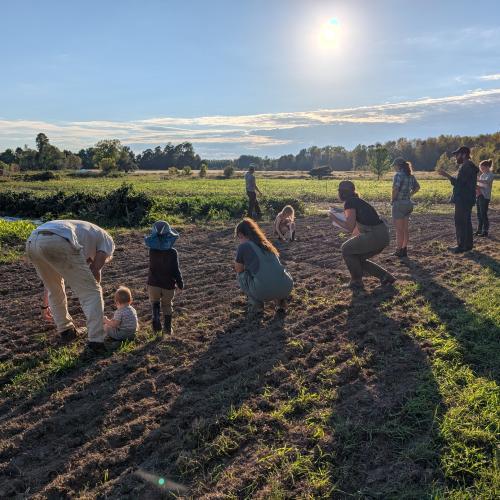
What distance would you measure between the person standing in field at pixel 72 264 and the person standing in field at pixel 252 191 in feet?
31.5

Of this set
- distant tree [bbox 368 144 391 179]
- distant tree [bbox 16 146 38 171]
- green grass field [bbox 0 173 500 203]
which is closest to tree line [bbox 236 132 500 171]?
distant tree [bbox 368 144 391 179]

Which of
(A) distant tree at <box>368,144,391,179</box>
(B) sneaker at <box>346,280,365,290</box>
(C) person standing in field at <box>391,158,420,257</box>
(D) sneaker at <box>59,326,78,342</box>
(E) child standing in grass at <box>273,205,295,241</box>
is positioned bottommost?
(D) sneaker at <box>59,326,78,342</box>

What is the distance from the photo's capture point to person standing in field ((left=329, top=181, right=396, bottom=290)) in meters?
7.09

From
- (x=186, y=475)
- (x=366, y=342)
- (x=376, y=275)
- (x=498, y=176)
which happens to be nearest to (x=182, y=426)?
(x=186, y=475)

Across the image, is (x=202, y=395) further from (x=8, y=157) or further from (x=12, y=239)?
(x=8, y=157)

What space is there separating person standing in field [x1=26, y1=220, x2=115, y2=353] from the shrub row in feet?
30.7

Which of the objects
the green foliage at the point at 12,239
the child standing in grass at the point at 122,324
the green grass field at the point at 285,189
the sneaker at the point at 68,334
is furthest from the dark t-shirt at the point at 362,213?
the green grass field at the point at 285,189

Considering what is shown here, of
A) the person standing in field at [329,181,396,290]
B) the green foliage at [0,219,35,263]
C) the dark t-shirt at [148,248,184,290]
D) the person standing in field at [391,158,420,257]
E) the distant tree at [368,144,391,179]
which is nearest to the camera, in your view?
the dark t-shirt at [148,248,184,290]

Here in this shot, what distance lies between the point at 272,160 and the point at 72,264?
13222cm

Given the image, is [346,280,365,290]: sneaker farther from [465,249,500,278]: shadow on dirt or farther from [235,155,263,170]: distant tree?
[235,155,263,170]: distant tree

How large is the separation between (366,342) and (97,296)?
2.87m

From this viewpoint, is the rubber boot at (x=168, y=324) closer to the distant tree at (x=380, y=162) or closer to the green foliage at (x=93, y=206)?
the green foliage at (x=93, y=206)

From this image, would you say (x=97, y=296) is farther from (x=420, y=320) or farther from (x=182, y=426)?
(x=420, y=320)

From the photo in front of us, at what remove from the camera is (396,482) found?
2.96 m
